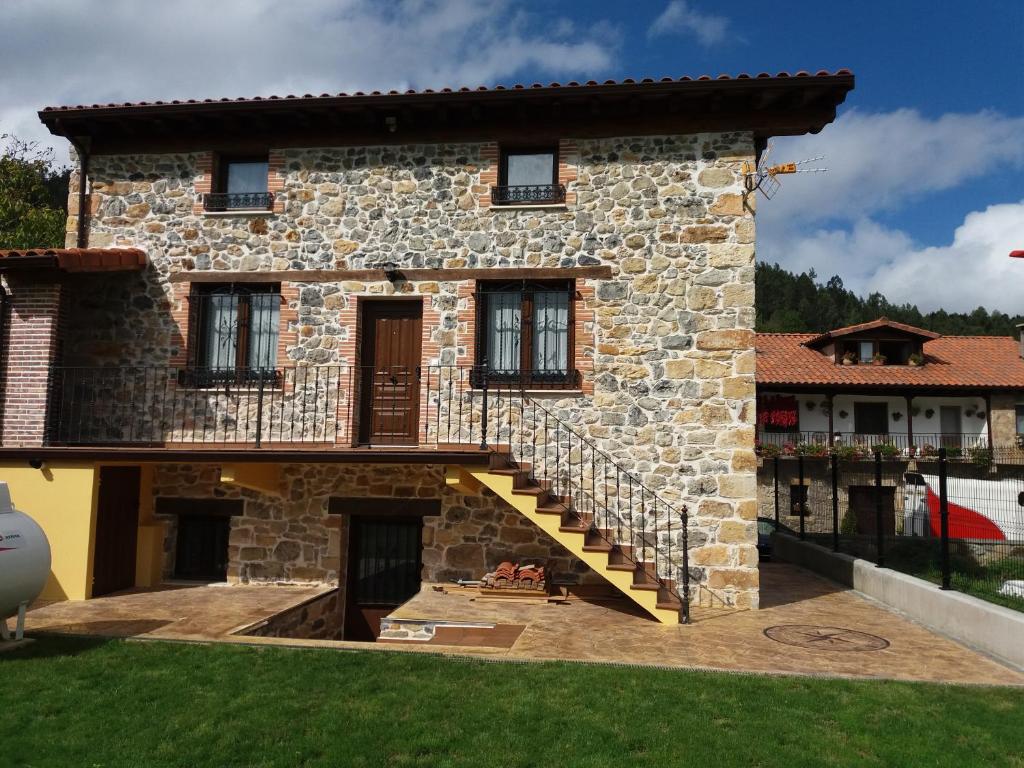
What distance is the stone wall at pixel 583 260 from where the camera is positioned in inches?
372

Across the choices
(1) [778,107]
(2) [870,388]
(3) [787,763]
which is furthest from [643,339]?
(2) [870,388]

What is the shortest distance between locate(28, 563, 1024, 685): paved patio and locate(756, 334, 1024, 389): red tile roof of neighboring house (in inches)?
693

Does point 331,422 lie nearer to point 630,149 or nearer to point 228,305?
point 228,305

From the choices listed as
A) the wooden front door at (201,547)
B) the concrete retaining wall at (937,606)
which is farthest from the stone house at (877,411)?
the wooden front door at (201,547)

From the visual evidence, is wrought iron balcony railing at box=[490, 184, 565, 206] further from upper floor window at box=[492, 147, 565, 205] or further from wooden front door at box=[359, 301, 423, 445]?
wooden front door at box=[359, 301, 423, 445]

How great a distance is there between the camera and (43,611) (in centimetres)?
854

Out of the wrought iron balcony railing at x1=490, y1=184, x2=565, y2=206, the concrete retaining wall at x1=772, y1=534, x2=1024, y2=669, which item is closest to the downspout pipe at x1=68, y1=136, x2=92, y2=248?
the wrought iron balcony railing at x1=490, y1=184, x2=565, y2=206

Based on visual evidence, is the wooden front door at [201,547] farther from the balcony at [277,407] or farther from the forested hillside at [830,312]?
the forested hillside at [830,312]

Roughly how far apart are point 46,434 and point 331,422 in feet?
12.0

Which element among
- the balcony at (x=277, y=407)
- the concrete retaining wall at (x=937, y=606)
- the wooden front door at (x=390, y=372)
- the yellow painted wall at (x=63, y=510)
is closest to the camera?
the concrete retaining wall at (x=937, y=606)

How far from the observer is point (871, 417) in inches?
1074

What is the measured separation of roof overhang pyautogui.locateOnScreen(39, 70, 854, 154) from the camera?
9.48 metres

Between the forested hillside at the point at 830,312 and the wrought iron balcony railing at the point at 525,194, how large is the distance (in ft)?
163

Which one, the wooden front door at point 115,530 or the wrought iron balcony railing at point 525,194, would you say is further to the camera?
the wrought iron balcony railing at point 525,194
